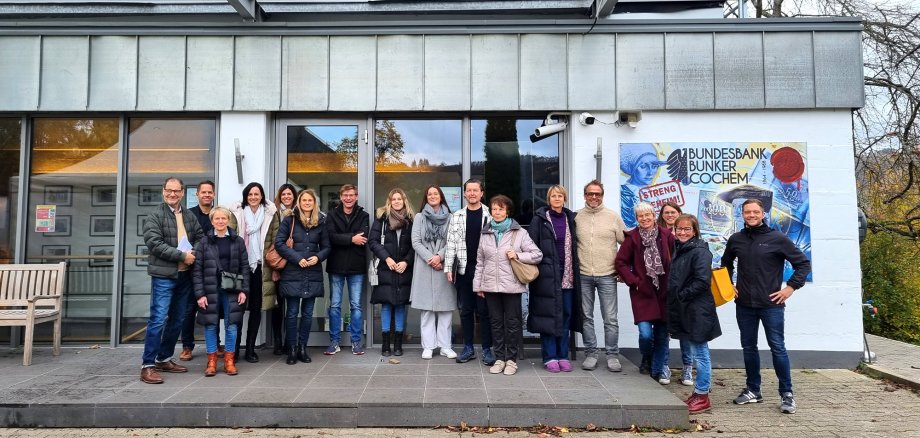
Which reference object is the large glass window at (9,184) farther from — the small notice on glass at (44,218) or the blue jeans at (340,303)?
the blue jeans at (340,303)

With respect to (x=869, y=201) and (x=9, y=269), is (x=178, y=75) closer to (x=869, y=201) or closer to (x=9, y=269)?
(x=9, y=269)

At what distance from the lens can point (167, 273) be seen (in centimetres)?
470

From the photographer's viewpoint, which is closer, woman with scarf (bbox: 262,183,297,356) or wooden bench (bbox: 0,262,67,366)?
woman with scarf (bbox: 262,183,297,356)

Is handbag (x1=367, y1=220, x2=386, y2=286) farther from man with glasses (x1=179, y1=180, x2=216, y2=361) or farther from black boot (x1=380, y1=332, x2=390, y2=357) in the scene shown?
man with glasses (x1=179, y1=180, x2=216, y2=361)

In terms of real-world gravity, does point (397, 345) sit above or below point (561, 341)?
below

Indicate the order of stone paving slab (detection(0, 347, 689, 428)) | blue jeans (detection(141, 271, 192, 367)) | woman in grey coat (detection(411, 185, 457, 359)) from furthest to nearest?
1. woman in grey coat (detection(411, 185, 457, 359))
2. blue jeans (detection(141, 271, 192, 367))
3. stone paving slab (detection(0, 347, 689, 428))

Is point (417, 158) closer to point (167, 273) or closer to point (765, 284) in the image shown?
point (167, 273)

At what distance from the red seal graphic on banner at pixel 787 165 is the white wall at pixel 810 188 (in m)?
0.12

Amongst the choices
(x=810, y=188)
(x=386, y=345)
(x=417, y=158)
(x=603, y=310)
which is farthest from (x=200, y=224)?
(x=810, y=188)

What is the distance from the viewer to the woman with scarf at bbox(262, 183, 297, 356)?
17.5 feet

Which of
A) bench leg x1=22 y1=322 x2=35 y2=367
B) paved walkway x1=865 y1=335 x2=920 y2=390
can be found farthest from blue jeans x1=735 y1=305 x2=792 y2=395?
bench leg x1=22 y1=322 x2=35 y2=367

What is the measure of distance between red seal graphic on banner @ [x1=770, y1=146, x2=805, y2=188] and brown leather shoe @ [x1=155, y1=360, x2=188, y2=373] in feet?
22.6

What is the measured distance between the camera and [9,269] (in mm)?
5883

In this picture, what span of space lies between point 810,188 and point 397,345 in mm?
5218
